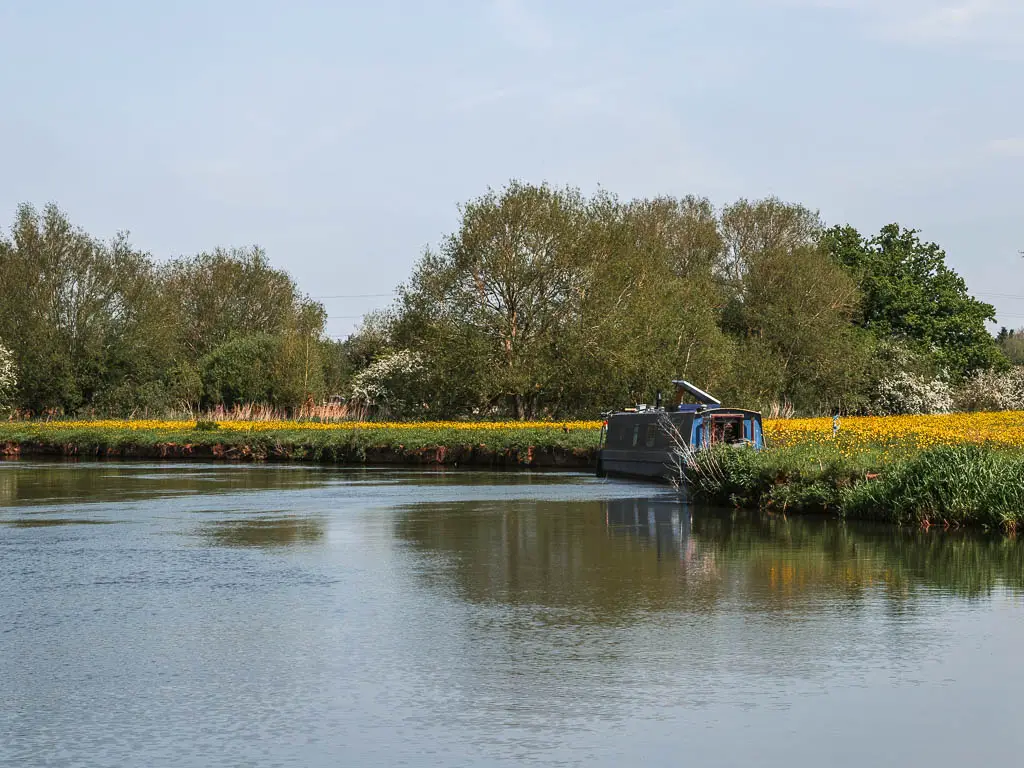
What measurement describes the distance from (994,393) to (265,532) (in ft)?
166

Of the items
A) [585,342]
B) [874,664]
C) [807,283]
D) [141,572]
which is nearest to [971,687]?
[874,664]

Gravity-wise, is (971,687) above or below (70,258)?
below

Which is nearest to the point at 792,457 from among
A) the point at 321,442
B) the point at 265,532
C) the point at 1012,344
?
the point at 265,532

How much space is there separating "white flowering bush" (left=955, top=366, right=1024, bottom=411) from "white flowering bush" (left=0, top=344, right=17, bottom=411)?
5019 centimetres

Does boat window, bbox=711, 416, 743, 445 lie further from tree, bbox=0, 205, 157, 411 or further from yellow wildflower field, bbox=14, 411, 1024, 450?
tree, bbox=0, 205, 157, 411

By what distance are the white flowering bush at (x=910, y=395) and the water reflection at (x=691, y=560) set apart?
4535 centimetres

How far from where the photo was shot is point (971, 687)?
9281 mm

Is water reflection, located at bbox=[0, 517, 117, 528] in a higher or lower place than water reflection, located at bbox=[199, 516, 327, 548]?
higher

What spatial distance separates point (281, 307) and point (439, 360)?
43999 millimetres

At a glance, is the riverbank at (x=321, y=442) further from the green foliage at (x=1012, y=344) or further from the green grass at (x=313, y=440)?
the green foliage at (x=1012, y=344)

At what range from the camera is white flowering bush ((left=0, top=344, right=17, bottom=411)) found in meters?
69.0

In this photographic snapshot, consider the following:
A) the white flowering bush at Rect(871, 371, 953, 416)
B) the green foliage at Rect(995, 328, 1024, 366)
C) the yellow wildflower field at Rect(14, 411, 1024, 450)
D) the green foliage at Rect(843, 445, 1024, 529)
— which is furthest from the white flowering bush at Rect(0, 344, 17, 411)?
the green foliage at Rect(995, 328, 1024, 366)

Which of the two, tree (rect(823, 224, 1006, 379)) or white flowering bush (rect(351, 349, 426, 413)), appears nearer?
white flowering bush (rect(351, 349, 426, 413))

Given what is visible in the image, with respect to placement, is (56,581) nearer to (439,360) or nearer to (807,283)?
(439,360)
